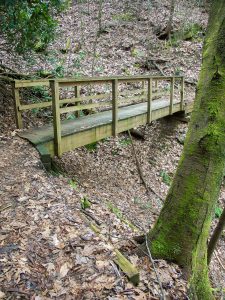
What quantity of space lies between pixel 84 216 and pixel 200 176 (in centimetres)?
176

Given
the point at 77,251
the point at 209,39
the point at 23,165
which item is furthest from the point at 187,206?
the point at 23,165

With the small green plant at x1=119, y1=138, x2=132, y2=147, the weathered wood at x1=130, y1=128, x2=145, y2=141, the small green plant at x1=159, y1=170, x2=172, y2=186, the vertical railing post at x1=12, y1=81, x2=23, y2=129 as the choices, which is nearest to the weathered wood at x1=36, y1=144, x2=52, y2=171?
the vertical railing post at x1=12, y1=81, x2=23, y2=129

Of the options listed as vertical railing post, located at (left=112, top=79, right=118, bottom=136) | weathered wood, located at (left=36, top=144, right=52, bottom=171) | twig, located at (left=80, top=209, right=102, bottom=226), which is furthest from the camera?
vertical railing post, located at (left=112, top=79, right=118, bottom=136)

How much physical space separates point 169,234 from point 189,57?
15.8 metres

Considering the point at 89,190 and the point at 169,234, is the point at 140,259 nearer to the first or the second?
the point at 169,234

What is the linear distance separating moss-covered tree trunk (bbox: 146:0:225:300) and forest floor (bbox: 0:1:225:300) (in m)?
0.26

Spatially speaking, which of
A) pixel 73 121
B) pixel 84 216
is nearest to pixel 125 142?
pixel 73 121

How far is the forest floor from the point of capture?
2924 mm

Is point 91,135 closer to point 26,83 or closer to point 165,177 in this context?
point 26,83

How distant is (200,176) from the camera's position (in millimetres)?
3471

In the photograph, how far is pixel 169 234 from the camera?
11.9 feet

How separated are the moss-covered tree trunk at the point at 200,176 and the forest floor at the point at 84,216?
0.86 feet

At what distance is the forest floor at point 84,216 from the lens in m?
2.92

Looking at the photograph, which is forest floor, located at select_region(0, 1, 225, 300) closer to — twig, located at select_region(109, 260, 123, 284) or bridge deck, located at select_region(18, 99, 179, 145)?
twig, located at select_region(109, 260, 123, 284)
